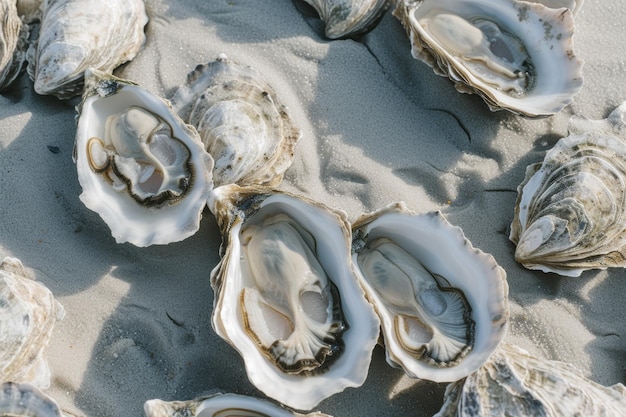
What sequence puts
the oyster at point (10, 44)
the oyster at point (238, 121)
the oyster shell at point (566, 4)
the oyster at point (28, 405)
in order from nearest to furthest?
the oyster at point (28, 405), the oyster at point (238, 121), the oyster at point (10, 44), the oyster shell at point (566, 4)

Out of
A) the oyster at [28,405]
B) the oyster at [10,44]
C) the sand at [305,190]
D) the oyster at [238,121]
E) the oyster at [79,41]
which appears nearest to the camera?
the oyster at [28,405]

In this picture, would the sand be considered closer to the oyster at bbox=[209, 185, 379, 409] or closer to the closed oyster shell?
the closed oyster shell

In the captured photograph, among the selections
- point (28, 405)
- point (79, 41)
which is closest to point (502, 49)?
point (79, 41)

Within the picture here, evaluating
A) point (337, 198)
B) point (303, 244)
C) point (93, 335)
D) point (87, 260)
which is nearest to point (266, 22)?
point (337, 198)

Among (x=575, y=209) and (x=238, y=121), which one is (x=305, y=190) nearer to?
(x=238, y=121)

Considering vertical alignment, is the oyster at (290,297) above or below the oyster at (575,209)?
below

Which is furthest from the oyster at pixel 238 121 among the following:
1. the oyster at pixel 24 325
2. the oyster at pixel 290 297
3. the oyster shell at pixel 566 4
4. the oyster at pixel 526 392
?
the oyster shell at pixel 566 4

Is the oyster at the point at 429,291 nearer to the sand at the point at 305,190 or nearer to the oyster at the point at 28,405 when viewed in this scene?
the sand at the point at 305,190
